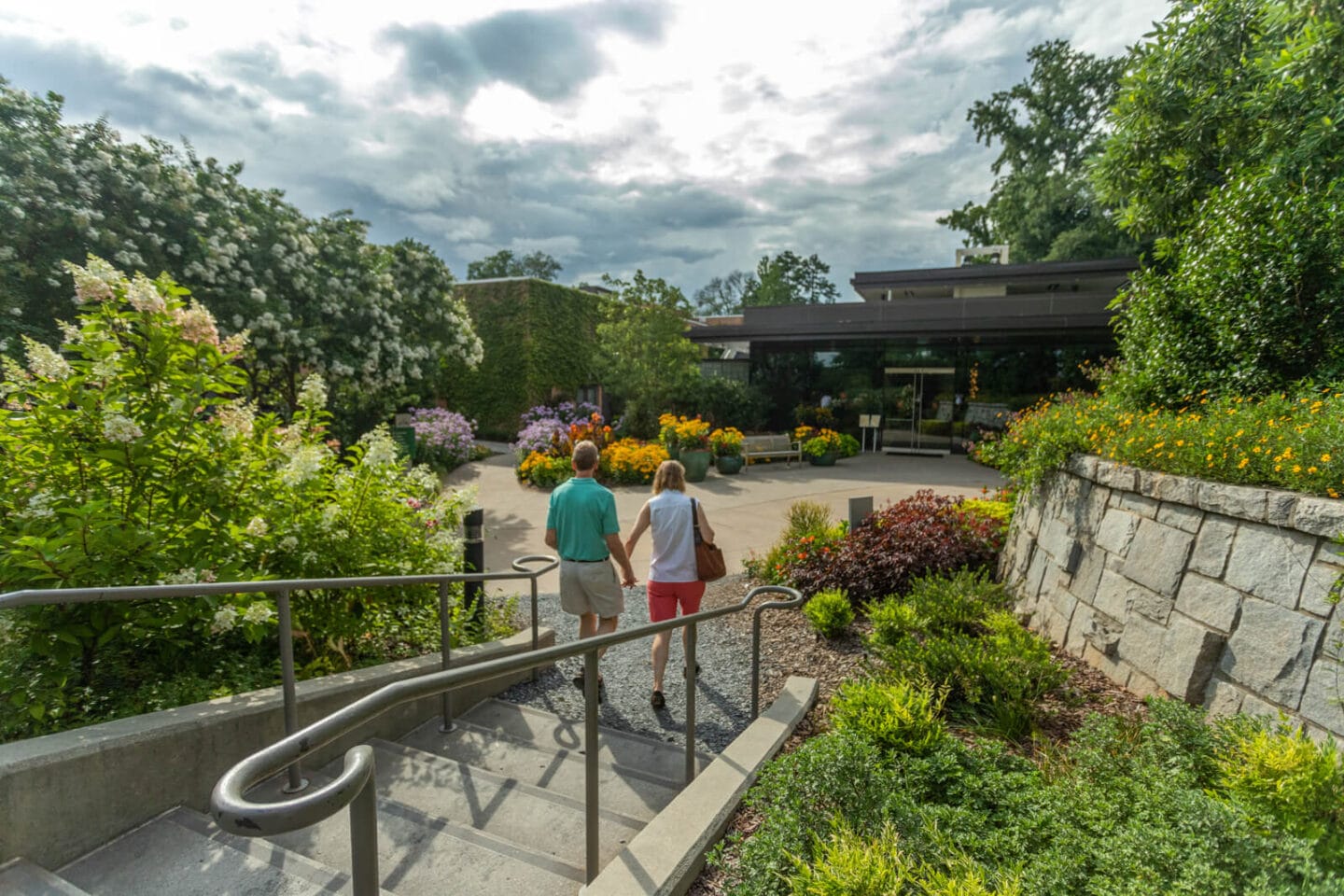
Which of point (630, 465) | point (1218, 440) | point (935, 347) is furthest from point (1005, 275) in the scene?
point (1218, 440)

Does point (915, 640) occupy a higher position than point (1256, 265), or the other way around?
point (1256, 265)

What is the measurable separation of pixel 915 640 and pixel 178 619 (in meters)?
4.18

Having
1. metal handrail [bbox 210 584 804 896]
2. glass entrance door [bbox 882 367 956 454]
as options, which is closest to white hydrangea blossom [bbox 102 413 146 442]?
metal handrail [bbox 210 584 804 896]

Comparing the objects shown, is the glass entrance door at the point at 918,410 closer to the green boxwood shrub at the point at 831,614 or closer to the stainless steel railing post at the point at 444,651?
the green boxwood shrub at the point at 831,614

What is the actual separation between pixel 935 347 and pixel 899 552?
12750mm

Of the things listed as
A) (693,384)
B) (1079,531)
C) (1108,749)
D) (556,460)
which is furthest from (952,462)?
(1108,749)

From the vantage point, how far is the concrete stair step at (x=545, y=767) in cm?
289

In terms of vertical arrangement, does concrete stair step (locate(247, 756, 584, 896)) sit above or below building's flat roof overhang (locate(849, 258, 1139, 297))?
below

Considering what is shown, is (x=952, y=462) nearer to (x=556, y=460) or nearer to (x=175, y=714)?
(x=556, y=460)

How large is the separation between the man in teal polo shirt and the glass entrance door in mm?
14457

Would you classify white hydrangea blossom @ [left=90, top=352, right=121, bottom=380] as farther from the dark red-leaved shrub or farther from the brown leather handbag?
the dark red-leaved shrub

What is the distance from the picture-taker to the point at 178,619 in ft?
9.12

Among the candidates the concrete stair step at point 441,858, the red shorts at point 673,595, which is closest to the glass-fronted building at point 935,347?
the red shorts at point 673,595

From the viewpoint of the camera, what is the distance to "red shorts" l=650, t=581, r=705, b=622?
4121 mm
